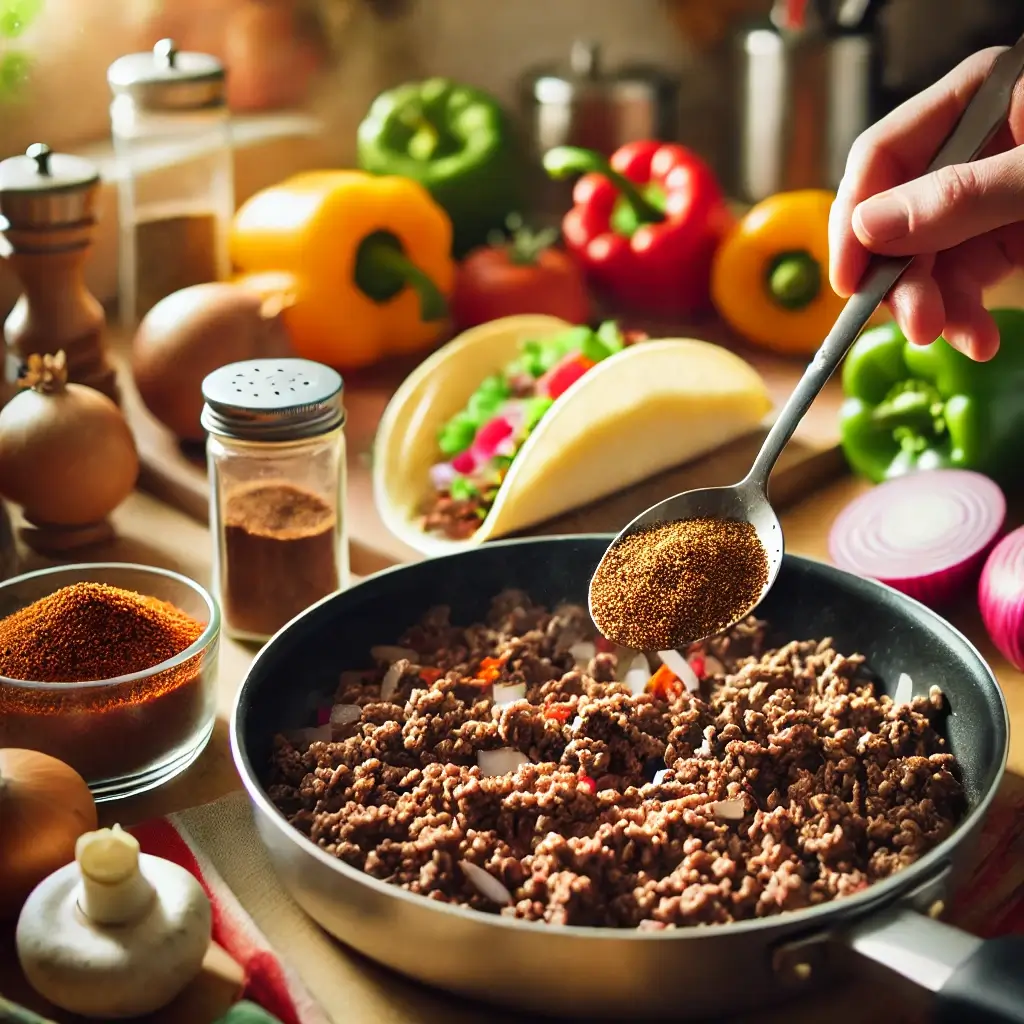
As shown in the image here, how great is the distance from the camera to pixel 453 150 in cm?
251

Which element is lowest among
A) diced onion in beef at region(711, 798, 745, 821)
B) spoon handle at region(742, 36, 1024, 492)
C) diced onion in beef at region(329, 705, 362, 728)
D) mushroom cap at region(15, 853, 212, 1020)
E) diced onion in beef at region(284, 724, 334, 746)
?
diced onion in beef at region(284, 724, 334, 746)

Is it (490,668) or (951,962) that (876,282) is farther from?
(951,962)

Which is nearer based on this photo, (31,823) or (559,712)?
(31,823)

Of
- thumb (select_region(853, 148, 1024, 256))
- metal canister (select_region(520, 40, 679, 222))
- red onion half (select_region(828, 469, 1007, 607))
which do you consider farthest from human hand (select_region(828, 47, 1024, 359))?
metal canister (select_region(520, 40, 679, 222))

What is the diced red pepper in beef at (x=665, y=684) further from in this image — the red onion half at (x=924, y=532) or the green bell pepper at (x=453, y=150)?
the green bell pepper at (x=453, y=150)

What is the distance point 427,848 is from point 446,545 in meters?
0.60

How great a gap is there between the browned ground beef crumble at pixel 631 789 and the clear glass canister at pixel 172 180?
3.10 feet

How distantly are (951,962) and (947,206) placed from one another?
0.67 meters

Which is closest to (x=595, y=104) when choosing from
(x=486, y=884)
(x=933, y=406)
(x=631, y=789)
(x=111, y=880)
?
(x=933, y=406)

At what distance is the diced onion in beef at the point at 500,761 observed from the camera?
1.14 m

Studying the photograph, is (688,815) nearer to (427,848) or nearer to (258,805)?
(427,848)

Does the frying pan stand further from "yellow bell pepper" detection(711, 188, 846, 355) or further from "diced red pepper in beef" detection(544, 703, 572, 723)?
"yellow bell pepper" detection(711, 188, 846, 355)

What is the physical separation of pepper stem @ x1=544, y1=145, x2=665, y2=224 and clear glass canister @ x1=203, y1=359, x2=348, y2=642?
95cm

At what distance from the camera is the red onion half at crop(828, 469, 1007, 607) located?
4.84ft
